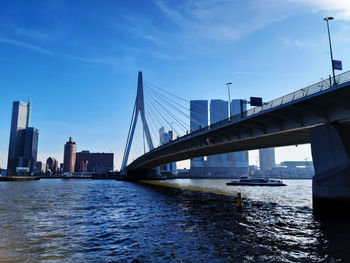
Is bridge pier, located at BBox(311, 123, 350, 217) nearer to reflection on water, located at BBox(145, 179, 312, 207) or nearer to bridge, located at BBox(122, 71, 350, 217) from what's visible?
bridge, located at BBox(122, 71, 350, 217)

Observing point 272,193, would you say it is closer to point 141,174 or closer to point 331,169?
point 331,169

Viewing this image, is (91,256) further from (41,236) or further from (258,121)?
(258,121)

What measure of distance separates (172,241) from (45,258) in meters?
5.51

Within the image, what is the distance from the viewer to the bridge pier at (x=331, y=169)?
20203mm

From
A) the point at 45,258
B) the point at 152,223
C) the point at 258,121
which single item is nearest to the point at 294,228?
the point at 152,223

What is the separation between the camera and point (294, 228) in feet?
52.0

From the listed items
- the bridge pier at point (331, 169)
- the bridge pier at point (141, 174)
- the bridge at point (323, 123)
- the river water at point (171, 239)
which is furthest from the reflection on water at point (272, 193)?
the bridge pier at point (141, 174)

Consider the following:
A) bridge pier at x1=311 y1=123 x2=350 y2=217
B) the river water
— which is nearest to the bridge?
bridge pier at x1=311 y1=123 x2=350 y2=217

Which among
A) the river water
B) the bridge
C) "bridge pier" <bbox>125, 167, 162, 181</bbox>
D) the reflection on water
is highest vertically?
the bridge

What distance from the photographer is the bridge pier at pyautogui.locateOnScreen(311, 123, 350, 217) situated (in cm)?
2020

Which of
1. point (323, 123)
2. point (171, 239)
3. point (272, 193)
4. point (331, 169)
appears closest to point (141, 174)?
point (272, 193)

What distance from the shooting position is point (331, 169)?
71.3 ft

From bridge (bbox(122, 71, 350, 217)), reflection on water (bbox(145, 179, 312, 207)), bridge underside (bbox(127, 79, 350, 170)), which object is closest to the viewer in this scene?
bridge (bbox(122, 71, 350, 217))

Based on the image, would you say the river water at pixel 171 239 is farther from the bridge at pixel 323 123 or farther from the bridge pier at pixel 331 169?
the bridge at pixel 323 123
